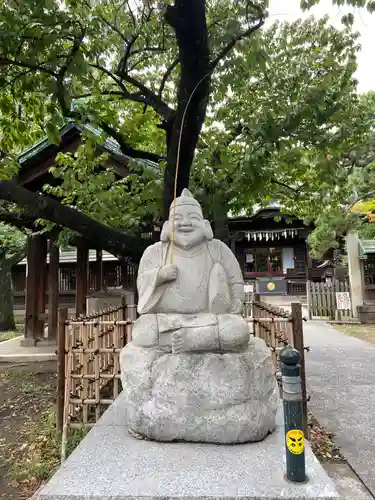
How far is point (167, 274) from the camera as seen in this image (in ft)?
10.1

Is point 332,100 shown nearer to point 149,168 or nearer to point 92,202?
point 149,168

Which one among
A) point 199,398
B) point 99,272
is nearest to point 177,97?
point 199,398

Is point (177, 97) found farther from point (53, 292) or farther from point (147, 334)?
point (53, 292)

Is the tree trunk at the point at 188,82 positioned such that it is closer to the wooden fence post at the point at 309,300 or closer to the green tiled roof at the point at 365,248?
the wooden fence post at the point at 309,300

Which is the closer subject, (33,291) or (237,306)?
(237,306)

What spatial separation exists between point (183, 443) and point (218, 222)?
12.4 ft

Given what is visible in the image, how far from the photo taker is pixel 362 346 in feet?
31.0

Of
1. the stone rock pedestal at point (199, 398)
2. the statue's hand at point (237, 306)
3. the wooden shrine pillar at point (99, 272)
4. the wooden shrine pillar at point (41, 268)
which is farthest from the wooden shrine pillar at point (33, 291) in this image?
the statue's hand at point (237, 306)

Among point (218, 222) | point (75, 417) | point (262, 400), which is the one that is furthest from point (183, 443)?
point (218, 222)

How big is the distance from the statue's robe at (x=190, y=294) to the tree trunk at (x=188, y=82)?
1825 millimetres

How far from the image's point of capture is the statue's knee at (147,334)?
2.95 m

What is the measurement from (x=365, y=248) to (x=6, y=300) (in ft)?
45.5

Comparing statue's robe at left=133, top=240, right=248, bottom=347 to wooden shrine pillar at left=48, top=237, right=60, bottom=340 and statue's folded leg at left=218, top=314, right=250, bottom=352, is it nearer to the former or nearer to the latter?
statue's folded leg at left=218, top=314, right=250, bottom=352

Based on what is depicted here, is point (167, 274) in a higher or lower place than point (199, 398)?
higher
